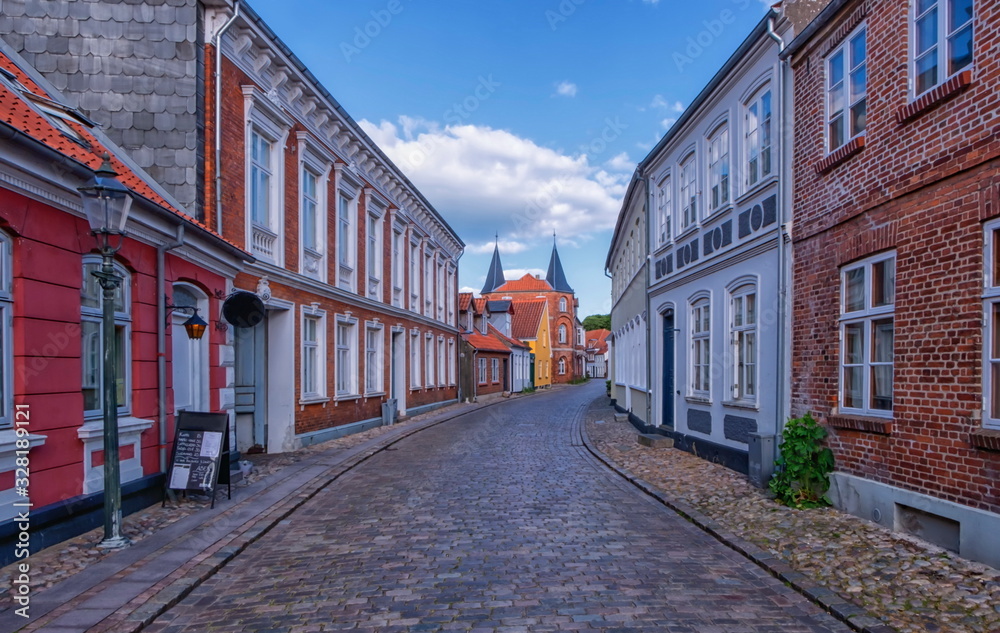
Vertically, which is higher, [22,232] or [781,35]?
[781,35]

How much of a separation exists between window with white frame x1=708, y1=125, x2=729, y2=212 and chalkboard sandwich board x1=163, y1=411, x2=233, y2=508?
8.38 meters

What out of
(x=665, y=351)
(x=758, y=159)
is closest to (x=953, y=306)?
(x=758, y=159)

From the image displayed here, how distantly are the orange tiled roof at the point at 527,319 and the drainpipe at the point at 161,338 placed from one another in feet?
163

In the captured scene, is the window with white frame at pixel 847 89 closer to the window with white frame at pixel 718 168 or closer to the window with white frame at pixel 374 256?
the window with white frame at pixel 718 168

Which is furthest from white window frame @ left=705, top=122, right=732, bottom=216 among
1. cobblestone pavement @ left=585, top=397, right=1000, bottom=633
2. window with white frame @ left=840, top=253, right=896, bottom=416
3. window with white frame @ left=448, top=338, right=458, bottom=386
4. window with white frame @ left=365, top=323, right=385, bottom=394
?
window with white frame @ left=448, top=338, right=458, bottom=386

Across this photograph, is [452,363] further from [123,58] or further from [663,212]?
[123,58]

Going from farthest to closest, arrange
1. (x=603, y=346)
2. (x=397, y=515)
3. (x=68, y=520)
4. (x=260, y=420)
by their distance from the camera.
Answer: (x=603, y=346) < (x=260, y=420) < (x=397, y=515) < (x=68, y=520)

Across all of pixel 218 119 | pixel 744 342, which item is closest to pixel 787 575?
pixel 744 342

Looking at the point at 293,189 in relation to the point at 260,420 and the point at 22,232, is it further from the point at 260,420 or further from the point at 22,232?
the point at 22,232

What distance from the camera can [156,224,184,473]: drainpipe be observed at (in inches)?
332

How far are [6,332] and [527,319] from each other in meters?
54.5

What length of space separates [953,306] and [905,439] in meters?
1.41

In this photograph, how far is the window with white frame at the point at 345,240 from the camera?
56.9 feet

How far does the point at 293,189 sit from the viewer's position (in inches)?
575
